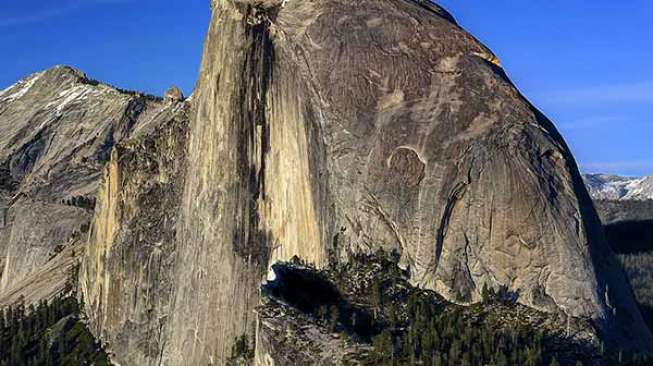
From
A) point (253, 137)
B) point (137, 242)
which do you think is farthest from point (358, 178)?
point (137, 242)

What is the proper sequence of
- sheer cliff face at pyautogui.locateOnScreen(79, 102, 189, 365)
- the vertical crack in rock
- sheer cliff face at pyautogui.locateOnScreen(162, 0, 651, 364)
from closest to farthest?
sheer cliff face at pyautogui.locateOnScreen(162, 0, 651, 364) < the vertical crack in rock < sheer cliff face at pyautogui.locateOnScreen(79, 102, 189, 365)

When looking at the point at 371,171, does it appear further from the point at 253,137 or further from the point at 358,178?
the point at 253,137

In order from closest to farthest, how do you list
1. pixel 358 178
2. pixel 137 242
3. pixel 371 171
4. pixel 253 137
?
pixel 371 171 → pixel 358 178 → pixel 253 137 → pixel 137 242

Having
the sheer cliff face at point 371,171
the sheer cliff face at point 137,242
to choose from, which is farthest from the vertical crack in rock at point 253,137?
the sheer cliff face at point 137,242

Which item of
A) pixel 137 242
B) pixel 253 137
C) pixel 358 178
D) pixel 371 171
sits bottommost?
pixel 358 178

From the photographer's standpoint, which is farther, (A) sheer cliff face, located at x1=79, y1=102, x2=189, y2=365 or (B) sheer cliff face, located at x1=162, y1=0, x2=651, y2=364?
(A) sheer cliff face, located at x1=79, y1=102, x2=189, y2=365

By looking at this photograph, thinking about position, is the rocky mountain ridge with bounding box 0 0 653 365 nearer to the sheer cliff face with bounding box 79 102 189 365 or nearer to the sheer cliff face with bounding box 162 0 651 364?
the sheer cliff face with bounding box 162 0 651 364

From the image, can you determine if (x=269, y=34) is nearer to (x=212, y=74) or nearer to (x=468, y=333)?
(x=212, y=74)

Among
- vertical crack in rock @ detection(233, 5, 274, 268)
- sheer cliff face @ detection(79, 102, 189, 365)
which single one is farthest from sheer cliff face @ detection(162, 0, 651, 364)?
sheer cliff face @ detection(79, 102, 189, 365)
